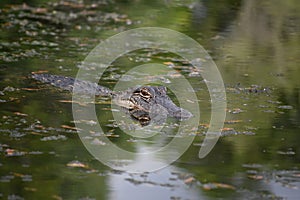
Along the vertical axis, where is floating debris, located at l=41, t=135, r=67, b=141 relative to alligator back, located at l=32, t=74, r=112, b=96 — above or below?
above

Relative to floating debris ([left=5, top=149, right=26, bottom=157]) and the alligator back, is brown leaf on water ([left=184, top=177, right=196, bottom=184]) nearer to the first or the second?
floating debris ([left=5, top=149, right=26, bottom=157])

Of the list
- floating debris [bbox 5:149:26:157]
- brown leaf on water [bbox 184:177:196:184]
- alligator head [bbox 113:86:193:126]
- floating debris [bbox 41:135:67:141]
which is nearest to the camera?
brown leaf on water [bbox 184:177:196:184]

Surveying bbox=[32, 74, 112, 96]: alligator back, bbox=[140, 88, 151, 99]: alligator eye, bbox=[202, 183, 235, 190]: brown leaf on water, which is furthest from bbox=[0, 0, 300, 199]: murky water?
bbox=[140, 88, 151, 99]: alligator eye

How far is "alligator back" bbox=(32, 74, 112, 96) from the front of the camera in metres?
9.12

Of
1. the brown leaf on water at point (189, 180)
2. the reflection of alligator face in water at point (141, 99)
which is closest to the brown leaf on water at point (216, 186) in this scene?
the brown leaf on water at point (189, 180)

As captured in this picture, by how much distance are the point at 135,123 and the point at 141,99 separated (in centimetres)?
80

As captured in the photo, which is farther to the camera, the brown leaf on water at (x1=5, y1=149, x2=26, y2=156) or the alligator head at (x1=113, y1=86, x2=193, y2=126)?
the alligator head at (x1=113, y1=86, x2=193, y2=126)

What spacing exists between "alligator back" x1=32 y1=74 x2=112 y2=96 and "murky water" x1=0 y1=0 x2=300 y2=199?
0.18m

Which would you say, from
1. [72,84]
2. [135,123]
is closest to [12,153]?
[135,123]

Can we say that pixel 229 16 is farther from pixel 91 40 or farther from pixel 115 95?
pixel 115 95

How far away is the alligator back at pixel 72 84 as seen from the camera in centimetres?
912

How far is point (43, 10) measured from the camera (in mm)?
16125

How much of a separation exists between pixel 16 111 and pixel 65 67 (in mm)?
2881

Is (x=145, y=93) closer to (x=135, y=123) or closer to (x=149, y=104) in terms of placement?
(x=149, y=104)
